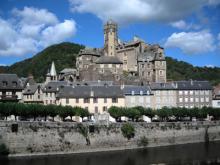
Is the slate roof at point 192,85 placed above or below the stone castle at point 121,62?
below

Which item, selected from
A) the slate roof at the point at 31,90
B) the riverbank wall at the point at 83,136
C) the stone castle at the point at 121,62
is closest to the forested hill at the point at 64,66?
the stone castle at the point at 121,62

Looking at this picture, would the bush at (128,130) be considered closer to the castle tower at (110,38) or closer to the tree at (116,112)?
the tree at (116,112)

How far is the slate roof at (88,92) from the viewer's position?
2417 inches

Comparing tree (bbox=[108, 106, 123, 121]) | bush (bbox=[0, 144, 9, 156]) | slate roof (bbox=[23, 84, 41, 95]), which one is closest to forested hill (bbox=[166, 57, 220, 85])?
slate roof (bbox=[23, 84, 41, 95])

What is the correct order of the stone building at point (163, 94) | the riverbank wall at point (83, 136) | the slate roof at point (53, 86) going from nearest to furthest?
1. the riverbank wall at point (83, 136)
2. the slate roof at point (53, 86)
3. the stone building at point (163, 94)

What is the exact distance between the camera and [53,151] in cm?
4269

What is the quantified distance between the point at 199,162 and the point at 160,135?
40.5ft

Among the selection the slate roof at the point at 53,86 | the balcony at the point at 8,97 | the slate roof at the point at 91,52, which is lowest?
the balcony at the point at 8,97

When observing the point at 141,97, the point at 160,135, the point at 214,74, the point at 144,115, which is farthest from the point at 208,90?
the point at 214,74

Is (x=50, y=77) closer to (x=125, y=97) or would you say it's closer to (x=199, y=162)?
(x=125, y=97)

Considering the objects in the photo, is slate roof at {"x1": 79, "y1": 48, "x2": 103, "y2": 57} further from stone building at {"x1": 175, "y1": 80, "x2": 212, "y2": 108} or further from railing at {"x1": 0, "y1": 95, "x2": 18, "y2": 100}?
railing at {"x1": 0, "y1": 95, "x2": 18, "y2": 100}

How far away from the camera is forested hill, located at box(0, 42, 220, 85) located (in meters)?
122

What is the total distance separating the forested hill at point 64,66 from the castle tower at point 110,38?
29.1m

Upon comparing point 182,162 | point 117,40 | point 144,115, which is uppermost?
point 117,40
